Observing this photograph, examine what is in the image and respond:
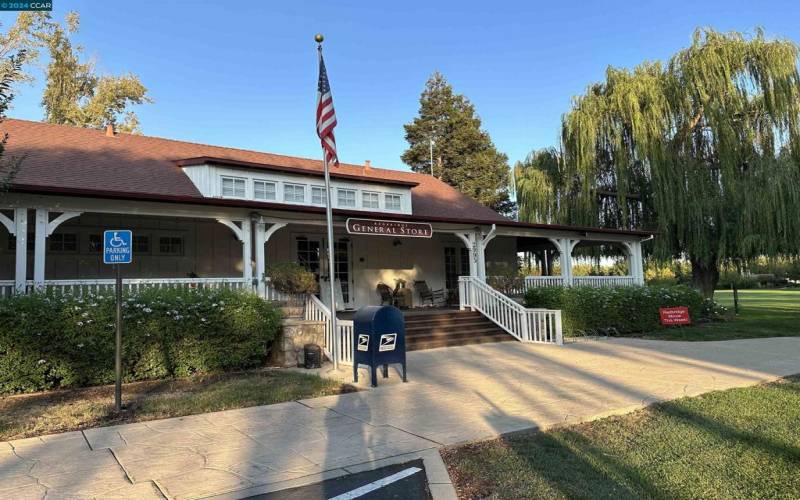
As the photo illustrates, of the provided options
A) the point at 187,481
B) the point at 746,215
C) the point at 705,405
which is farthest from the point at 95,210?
the point at 746,215

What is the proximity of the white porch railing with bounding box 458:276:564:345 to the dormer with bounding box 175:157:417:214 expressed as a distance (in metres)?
3.82

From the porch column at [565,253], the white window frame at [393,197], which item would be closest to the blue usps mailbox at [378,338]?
the white window frame at [393,197]

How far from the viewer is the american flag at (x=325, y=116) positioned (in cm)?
925

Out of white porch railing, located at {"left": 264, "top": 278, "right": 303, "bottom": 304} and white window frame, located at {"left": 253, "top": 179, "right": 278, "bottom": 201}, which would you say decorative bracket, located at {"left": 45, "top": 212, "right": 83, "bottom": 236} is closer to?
white porch railing, located at {"left": 264, "top": 278, "right": 303, "bottom": 304}

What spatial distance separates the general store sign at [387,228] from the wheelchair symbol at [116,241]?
20.3 feet

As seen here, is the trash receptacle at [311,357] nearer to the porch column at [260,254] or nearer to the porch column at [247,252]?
the porch column at [260,254]

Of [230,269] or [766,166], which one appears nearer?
[230,269]

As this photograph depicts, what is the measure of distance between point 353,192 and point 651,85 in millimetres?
11969

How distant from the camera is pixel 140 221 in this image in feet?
41.6

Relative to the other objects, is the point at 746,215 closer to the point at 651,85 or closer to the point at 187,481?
the point at 651,85

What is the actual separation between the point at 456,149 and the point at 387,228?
31.4 metres

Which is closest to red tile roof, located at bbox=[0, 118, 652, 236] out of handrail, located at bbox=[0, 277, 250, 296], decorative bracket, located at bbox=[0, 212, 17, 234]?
decorative bracket, located at bbox=[0, 212, 17, 234]

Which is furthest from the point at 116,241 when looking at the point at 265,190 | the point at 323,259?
the point at 323,259

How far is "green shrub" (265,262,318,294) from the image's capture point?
10781mm
